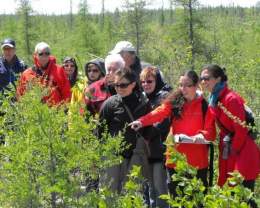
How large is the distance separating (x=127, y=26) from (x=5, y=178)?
33398 millimetres

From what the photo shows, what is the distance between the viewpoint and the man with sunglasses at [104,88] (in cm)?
445

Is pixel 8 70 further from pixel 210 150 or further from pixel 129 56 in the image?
pixel 210 150

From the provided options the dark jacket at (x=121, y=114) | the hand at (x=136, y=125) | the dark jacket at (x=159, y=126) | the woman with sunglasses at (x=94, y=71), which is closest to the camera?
the hand at (x=136, y=125)

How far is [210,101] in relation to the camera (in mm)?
4363

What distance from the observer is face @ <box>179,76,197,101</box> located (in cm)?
438

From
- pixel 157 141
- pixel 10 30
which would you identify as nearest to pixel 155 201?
pixel 157 141

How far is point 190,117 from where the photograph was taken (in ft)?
14.5

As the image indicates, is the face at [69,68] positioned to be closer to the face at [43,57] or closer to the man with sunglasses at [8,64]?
the man with sunglasses at [8,64]

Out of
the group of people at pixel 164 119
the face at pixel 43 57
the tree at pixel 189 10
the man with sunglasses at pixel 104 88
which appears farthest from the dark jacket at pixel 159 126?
the tree at pixel 189 10

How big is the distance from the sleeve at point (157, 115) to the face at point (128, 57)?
0.89m

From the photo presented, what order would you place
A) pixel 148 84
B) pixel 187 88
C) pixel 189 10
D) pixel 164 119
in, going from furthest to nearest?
pixel 189 10, pixel 148 84, pixel 164 119, pixel 187 88

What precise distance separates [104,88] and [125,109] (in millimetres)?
520

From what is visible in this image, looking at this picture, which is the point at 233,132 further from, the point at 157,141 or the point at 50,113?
the point at 50,113

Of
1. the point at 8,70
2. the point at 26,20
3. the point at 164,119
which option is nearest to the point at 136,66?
the point at 164,119
